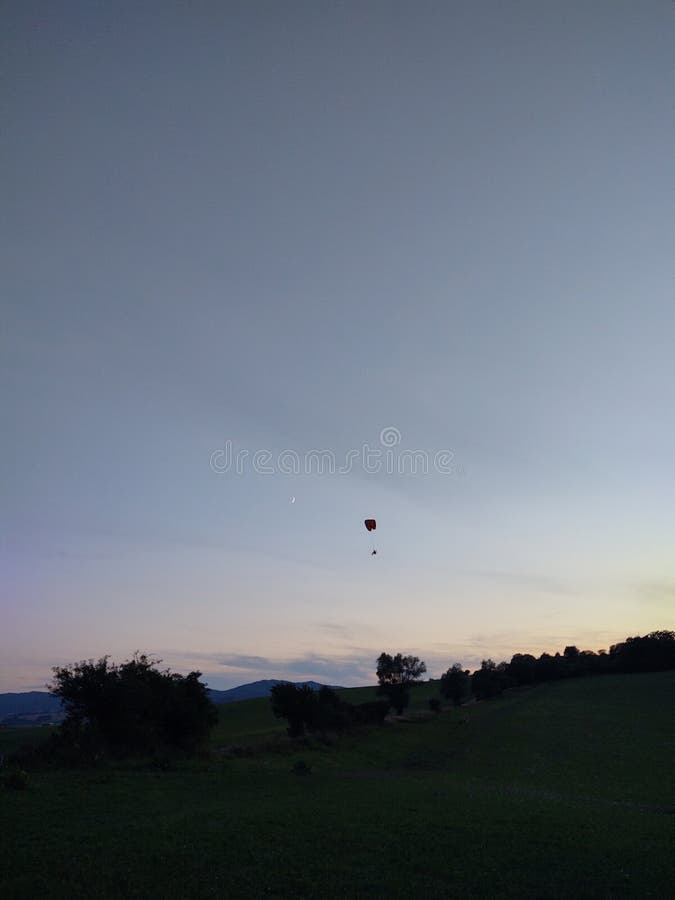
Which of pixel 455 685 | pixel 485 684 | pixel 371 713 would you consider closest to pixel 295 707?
pixel 371 713

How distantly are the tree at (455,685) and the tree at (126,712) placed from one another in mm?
82411

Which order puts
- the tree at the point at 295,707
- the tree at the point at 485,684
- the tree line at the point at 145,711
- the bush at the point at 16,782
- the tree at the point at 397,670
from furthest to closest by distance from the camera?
the tree at the point at 485,684 → the tree at the point at 397,670 → the tree at the point at 295,707 → the tree line at the point at 145,711 → the bush at the point at 16,782

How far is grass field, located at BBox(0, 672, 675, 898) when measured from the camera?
1681 cm

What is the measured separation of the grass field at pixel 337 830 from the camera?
55.2 ft

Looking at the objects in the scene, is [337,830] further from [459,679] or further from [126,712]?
[459,679]

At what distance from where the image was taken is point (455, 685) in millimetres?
123062

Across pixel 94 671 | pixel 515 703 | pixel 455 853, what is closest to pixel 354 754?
pixel 94 671

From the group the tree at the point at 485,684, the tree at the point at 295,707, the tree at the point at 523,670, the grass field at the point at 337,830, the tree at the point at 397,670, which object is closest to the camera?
the grass field at the point at 337,830

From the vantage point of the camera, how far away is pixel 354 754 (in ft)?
191

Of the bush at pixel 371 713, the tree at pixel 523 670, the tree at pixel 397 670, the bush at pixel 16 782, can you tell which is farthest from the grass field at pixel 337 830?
the tree at pixel 523 670

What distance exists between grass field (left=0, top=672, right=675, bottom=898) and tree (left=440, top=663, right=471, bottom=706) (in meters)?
71.9

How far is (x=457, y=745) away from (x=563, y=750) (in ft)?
39.4

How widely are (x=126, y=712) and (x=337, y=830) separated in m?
28.4

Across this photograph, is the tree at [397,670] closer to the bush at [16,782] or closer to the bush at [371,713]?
the bush at [371,713]
